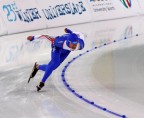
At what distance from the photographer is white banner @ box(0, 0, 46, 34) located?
8969 mm

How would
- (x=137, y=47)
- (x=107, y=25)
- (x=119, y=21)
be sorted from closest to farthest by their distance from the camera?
1. (x=137, y=47)
2. (x=107, y=25)
3. (x=119, y=21)

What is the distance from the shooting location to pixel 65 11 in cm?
1036

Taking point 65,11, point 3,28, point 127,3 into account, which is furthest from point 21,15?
point 127,3

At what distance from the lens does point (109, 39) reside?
8.36 m

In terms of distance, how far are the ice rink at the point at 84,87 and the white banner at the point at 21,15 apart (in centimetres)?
241

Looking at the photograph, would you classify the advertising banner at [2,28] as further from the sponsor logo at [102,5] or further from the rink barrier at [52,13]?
the sponsor logo at [102,5]

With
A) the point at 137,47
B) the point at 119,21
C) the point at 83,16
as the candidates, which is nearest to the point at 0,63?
the point at 137,47

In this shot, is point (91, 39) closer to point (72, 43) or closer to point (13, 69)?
point (13, 69)

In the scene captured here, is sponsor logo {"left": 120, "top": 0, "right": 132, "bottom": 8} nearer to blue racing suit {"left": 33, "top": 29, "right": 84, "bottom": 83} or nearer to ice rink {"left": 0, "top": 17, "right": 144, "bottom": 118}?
ice rink {"left": 0, "top": 17, "right": 144, "bottom": 118}

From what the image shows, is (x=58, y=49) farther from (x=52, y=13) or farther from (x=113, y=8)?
(x=113, y=8)

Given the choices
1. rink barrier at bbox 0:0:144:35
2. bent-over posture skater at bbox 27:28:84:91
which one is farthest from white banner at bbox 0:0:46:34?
bent-over posture skater at bbox 27:28:84:91

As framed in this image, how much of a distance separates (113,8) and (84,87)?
804 centimetres

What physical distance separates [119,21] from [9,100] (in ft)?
27.5

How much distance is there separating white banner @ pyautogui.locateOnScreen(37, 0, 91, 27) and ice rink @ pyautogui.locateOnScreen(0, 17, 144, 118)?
121 inches
